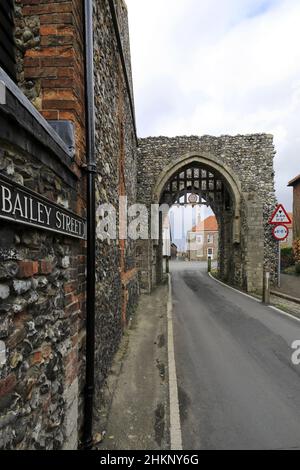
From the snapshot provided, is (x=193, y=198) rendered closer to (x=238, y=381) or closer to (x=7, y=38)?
(x=238, y=381)

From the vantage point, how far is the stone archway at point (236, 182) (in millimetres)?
13500

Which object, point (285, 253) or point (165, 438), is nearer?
point (165, 438)

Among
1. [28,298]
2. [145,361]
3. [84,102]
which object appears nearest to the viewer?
[28,298]

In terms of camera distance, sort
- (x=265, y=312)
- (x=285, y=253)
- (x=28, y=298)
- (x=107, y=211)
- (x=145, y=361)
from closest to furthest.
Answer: (x=28, y=298) < (x=107, y=211) < (x=145, y=361) < (x=265, y=312) < (x=285, y=253)

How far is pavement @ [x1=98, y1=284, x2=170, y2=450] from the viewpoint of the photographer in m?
3.22

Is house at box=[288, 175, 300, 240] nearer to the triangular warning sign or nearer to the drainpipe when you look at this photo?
the triangular warning sign

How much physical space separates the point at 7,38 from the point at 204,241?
52233 millimetres

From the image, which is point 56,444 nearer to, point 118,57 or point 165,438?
point 165,438

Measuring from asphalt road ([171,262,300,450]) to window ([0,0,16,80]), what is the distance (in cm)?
438

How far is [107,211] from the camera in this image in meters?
4.95

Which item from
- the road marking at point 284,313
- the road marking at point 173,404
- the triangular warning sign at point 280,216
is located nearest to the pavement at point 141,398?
the road marking at point 173,404

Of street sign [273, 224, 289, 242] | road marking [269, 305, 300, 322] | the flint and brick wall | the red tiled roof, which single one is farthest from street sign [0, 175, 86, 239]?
the red tiled roof

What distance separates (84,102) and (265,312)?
837 centimetres
